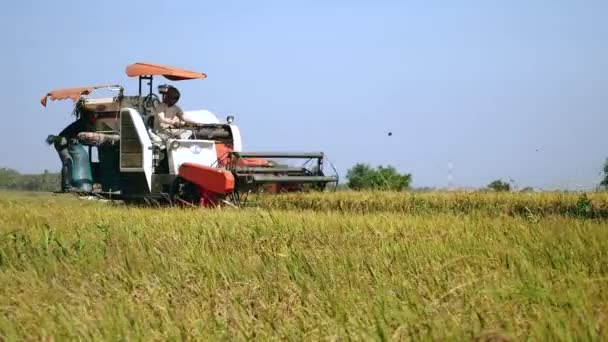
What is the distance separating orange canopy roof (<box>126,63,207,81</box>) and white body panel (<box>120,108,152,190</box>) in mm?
979

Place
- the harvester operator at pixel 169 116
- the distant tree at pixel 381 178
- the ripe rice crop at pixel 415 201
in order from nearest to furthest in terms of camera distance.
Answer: the ripe rice crop at pixel 415 201, the harvester operator at pixel 169 116, the distant tree at pixel 381 178

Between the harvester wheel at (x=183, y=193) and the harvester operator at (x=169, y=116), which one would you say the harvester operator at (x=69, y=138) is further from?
the harvester wheel at (x=183, y=193)

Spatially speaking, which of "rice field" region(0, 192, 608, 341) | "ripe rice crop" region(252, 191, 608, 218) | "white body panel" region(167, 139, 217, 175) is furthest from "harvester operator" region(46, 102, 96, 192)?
"rice field" region(0, 192, 608, 341)

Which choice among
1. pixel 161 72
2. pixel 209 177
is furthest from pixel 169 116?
pixel 209 177

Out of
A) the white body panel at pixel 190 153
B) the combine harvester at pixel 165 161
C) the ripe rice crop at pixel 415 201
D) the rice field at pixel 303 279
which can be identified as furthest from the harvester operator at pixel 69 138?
the rice field at pixel 303 279

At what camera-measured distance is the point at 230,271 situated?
529cm

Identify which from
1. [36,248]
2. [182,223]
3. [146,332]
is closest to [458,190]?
[182,223]

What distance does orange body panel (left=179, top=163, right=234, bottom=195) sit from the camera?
11789 mm

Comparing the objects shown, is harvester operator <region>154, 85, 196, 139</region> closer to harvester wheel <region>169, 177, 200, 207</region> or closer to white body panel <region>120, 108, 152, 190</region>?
white body panel <region>120, 108, 152, 190</region>

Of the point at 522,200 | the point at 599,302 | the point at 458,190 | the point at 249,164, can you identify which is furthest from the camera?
the point at 458,190

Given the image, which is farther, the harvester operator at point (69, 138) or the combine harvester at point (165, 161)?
the harvester operator at point (69, 138)

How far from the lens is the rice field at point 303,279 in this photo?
11.8 feet

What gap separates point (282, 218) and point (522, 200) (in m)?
5.26

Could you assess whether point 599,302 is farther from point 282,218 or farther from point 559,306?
point 282,218
